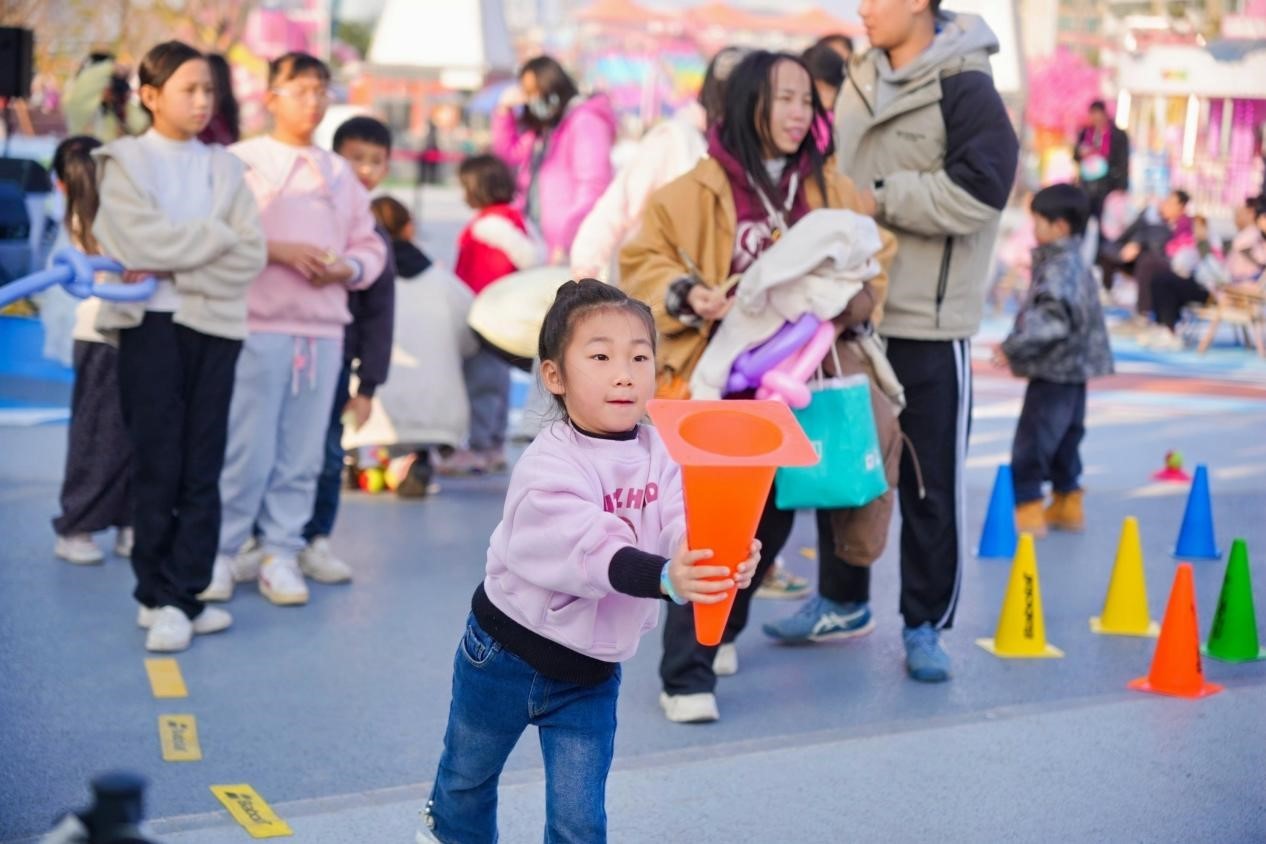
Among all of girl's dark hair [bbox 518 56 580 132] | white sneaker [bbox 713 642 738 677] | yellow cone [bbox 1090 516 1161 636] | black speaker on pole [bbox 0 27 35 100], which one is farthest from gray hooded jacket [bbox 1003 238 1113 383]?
black speaker on pole [bbox 0 27 35 100]

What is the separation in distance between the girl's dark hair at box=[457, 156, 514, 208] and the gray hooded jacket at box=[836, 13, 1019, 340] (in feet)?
10.6

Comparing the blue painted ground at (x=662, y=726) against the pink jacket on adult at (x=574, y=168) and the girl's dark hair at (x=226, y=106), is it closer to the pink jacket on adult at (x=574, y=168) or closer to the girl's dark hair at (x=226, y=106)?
the girl's dark hair at (x=226, y=106)

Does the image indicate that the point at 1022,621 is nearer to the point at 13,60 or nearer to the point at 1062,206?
the point at 1062,206

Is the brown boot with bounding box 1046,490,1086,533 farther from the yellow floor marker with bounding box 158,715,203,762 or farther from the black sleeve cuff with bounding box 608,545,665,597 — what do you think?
the black sleeve cuff with bounding box 608,545,665,597

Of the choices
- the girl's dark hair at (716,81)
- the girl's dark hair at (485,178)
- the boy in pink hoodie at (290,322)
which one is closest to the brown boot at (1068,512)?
the girl's dark hair at (716,81)

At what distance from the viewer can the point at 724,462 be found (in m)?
2.64

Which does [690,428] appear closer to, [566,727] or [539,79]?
[566,727]

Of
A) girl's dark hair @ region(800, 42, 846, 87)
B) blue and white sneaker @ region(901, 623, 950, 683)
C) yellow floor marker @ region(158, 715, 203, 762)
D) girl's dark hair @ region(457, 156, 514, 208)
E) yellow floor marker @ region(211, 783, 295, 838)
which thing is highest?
girl's dark hair @ region(800, 42, 846, 87)

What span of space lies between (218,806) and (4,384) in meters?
6.87

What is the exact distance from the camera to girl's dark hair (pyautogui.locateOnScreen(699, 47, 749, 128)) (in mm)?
5476

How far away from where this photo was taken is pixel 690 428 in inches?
110

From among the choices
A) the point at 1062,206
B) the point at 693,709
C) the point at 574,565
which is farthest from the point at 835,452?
the point at 1062,206

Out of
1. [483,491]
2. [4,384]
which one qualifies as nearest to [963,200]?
[483,491]

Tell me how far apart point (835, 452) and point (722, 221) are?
758 millimetres
